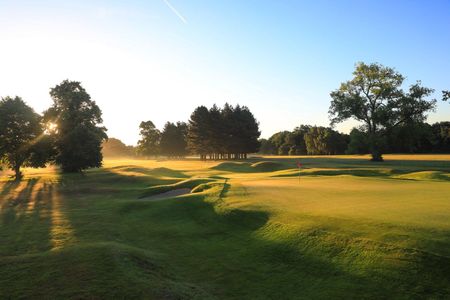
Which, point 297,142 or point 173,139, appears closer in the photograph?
point 173,139

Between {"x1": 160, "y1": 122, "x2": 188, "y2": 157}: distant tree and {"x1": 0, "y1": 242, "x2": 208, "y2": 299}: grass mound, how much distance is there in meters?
141

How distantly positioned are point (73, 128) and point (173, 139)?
9251cm

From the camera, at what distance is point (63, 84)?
62844 millimetres

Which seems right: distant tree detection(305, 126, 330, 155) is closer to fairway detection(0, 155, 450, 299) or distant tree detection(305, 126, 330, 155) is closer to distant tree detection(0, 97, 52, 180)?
distant tree detection(0, 97, 52, 180)

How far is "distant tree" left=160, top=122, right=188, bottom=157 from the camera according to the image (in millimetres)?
151750

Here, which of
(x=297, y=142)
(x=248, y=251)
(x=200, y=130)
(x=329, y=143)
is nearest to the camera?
(x=248, y=251)

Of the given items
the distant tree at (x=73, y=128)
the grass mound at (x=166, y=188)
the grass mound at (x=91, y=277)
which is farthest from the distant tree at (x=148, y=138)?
the grass mound at (x=91, y=277)

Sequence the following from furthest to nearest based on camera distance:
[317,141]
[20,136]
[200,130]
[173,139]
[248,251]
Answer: [173,139]
[317,141]
[200,130]
[20,136]
[248,251]

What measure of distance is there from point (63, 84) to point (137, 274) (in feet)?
203

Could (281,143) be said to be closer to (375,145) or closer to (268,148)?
(268,148)

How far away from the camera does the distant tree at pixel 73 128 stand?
58141 millimetres

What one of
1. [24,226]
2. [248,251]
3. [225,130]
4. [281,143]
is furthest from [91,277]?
[281,143]

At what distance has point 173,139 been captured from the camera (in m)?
152

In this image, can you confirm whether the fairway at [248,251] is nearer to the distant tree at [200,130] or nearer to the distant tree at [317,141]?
the distant tree at [200,130]
